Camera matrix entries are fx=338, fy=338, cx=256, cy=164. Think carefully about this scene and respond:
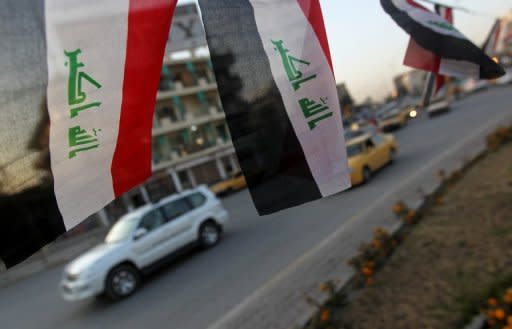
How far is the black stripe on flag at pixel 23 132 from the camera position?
1.20 metres

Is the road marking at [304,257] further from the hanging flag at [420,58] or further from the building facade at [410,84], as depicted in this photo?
the hanging flag at [420,58]

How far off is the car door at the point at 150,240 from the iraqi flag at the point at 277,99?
5.81m

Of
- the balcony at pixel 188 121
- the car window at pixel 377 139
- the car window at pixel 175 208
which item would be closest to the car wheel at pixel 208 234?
the car window at pixel 175 208

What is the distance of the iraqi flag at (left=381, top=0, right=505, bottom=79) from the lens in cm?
253

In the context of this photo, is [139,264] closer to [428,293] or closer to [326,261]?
[326,261]

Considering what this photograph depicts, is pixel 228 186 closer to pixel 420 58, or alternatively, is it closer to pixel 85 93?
Answer: pixel 420 58

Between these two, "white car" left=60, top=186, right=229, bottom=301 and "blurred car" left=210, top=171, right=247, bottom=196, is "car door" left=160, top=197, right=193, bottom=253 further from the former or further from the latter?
"blurred car" left=210, top=171, right=247, bottom=196

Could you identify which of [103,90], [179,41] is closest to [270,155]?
[103,90]

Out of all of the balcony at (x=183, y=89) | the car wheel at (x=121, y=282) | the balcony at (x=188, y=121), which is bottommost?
the car wheel at (x=121, y=282)

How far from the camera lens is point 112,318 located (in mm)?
5488

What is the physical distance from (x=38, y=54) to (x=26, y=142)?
Answer: 1.06 ft

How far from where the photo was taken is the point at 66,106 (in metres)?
1.29

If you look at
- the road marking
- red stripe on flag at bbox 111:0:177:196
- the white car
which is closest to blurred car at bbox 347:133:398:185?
the road marking

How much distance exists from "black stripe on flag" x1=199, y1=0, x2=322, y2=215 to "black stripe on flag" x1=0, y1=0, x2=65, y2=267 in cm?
67
